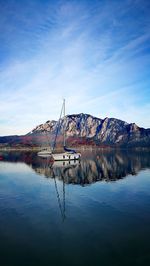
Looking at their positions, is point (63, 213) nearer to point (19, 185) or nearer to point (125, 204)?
point (125, 204)

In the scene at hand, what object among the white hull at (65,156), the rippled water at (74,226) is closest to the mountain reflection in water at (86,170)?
the white hull at (65,156)

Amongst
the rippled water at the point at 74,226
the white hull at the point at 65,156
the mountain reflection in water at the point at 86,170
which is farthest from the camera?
the white hull at the point at 65,156

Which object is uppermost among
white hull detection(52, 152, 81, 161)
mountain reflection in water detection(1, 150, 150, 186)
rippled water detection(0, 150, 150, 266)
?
white hull detection(52, 152, 81, 161)

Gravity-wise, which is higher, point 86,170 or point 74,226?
point 86,170

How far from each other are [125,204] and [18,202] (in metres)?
15.7

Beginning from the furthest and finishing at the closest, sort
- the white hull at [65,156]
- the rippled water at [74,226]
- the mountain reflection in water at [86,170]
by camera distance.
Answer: the white hull at [65,156] < the mountain reflection in water at [86,170] < the rippled water at [74,226]

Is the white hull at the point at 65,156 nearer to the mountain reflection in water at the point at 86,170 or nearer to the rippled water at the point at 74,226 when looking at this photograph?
the mountain reflection in water at the point at 86,170

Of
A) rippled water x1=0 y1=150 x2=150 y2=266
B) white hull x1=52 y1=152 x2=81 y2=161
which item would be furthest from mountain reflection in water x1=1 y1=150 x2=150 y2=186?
rippled water x1=0 y1=150 x2=150 y2=266

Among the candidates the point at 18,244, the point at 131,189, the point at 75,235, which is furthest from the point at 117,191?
the point at 18,244

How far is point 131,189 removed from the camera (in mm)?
41531

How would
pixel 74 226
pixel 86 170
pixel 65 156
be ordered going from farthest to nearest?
pixel 65 156, pixel 86 170, pixel 74 226

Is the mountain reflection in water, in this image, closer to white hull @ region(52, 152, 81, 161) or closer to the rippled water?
white hull @ region(52, 152, 81, 161)

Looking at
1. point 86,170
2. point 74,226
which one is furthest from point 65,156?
point 74,226

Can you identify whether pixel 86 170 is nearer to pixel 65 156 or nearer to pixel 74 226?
pixel 65 156
